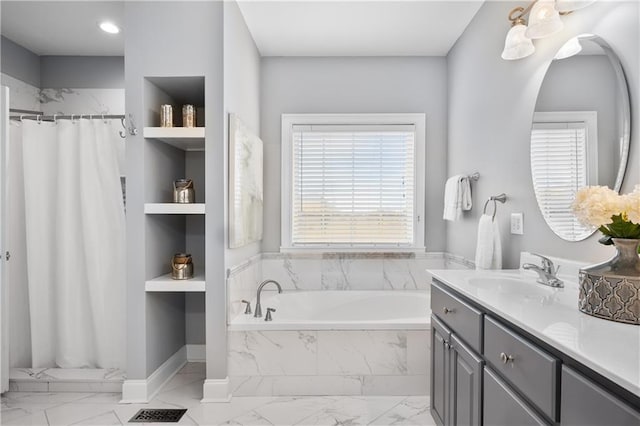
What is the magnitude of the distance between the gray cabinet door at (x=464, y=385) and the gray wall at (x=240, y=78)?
4.86 ft

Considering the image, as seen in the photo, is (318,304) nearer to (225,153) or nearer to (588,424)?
(225,153)

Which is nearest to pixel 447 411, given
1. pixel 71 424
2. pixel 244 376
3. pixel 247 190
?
pixel 244 376

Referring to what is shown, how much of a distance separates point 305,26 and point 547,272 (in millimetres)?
2349

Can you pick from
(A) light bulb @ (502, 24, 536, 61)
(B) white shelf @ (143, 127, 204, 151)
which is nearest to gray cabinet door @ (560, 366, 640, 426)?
(A) light bulb @ (502, 24, 536, 61)

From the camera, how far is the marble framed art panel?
96.8 inches

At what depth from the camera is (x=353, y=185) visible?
3430mm

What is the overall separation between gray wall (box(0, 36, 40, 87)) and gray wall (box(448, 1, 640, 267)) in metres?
3.60

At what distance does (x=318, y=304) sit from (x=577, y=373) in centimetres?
247

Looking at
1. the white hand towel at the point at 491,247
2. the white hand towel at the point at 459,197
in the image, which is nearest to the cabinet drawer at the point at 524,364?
the white hand towel at the point at 491,247

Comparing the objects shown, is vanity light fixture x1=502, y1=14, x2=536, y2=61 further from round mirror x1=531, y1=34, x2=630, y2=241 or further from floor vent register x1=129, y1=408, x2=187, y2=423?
floor vent register x1=129, y1=408, x2=187, y2=423

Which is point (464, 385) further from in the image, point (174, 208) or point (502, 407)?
point (174, 208)

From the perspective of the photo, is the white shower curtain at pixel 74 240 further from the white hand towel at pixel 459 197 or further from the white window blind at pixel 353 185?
A: the white hand towel at pixel 459 197

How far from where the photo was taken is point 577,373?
2.92ft

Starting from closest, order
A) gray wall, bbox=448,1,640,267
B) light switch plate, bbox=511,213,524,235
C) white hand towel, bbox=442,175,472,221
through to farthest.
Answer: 1. gray wall, bbox=448,1,640,267
2. light switch plate, bbox=511,213,524,235
3. white hand towel, bbox=442,175,472,221
